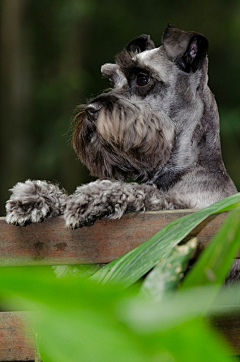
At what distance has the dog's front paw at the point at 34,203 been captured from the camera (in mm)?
2262

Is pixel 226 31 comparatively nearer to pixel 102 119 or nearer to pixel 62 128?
pixel 62 128

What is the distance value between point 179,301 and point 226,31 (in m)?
10.6

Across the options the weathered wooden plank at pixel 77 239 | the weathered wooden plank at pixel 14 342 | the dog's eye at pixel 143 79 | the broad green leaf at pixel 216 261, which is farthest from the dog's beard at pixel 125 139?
the broad green leaf at pixel 216 261

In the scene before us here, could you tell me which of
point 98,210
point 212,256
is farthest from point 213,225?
point 212,256

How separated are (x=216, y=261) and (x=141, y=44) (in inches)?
136

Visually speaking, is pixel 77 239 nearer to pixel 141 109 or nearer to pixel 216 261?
pixel 141 109

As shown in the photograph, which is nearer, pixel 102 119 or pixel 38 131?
pixel 102 119

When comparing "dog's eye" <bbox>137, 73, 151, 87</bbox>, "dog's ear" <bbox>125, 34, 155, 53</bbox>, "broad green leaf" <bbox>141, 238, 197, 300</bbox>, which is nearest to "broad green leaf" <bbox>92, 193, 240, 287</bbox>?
"broad green leaf" <bbox>141, 238, 197, 300</bbox>

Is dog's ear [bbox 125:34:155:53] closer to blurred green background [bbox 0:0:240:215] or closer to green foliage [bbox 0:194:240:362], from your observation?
green foliage [bbox 0:194:240:362]

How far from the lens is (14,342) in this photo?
2.23 meters

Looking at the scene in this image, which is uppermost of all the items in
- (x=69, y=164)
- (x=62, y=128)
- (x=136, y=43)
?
(x=136, y=43)

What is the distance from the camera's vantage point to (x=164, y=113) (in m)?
3.10

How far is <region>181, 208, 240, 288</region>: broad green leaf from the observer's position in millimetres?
401

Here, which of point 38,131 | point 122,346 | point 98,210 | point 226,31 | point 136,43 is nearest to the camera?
point 122,346
